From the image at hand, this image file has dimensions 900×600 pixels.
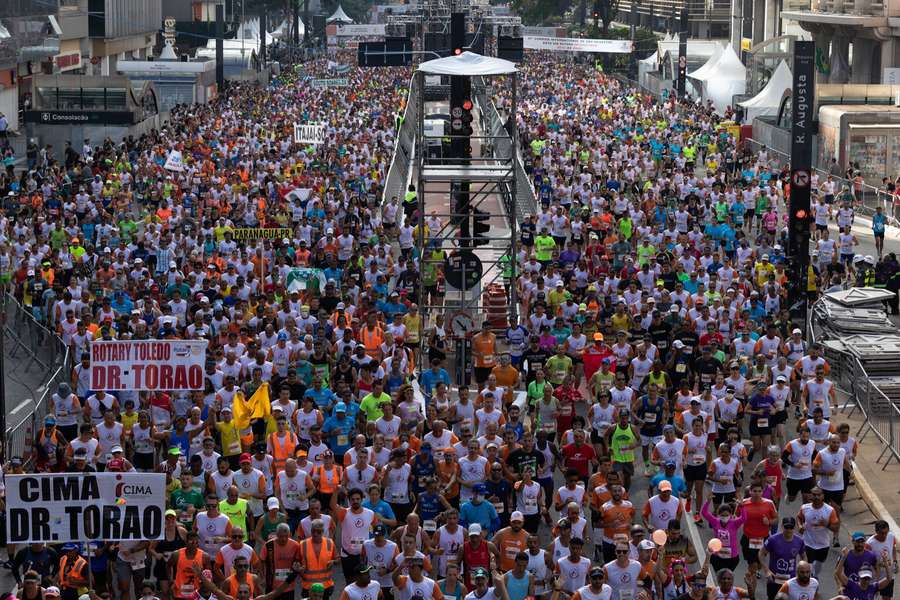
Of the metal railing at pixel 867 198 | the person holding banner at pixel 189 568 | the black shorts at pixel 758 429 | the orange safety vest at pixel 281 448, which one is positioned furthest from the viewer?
the metal railing at pixel 867 198

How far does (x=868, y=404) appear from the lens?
2109 centimetres

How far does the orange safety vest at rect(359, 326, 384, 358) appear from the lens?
68.5 feet

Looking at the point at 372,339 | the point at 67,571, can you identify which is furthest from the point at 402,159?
the point at 67,571

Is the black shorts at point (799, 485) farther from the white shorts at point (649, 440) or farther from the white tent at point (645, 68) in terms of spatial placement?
the white tent at point (645, 68)

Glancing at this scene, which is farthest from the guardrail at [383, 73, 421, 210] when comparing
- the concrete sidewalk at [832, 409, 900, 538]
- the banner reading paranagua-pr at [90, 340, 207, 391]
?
the banner reading paranagua-pr at [90, 340, 207, 391]

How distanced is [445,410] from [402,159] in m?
31.3

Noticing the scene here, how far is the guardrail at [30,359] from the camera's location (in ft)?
66.5

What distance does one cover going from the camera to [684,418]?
17.7m

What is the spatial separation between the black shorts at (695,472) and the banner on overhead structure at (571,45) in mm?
56975

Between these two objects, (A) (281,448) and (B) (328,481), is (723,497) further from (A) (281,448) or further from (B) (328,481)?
(A) (281,448)

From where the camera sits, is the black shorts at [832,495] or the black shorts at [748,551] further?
the black shorts at [832,495]

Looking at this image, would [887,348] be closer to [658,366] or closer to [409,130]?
[658,366]

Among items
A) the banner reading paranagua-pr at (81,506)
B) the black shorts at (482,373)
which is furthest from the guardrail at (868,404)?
the banner reading paranagua-pr at (81,506)

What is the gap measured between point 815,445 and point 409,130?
4178 centimetres
